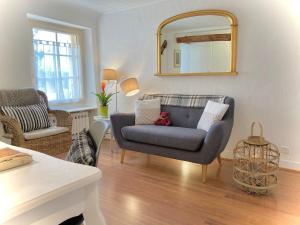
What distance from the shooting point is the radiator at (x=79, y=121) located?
4074mm

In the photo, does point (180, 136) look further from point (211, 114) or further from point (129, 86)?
point (129, 86)

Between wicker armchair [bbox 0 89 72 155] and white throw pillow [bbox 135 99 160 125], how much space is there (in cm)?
96

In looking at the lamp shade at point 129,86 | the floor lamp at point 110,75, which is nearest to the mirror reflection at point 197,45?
the lamp shade at point 129,86

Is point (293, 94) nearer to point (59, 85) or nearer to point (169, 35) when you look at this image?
point (169, 35)

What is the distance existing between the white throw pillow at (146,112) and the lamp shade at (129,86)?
447 millimetres

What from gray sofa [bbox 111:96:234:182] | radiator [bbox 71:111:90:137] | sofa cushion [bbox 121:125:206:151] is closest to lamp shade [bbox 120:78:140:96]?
gray sofa [bbox 111:96:234:182]

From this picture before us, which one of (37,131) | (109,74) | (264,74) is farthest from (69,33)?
(264,74)

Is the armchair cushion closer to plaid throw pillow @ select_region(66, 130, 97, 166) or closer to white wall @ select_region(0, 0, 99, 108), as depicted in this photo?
white wall @ select_region(0, 0, 99, 108)

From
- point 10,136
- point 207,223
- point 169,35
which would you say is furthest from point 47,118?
point 207,223

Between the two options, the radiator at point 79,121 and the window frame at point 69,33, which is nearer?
the window frame at point 69,33

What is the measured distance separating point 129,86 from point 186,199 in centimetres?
206

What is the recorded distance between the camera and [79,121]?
4168 millimetres

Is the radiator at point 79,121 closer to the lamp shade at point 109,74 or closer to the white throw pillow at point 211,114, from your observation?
the lamp shade at point 109,74

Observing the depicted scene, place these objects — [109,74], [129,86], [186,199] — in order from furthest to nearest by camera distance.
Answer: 1. [109,74]
2. [129,86]
3. [186,199]
